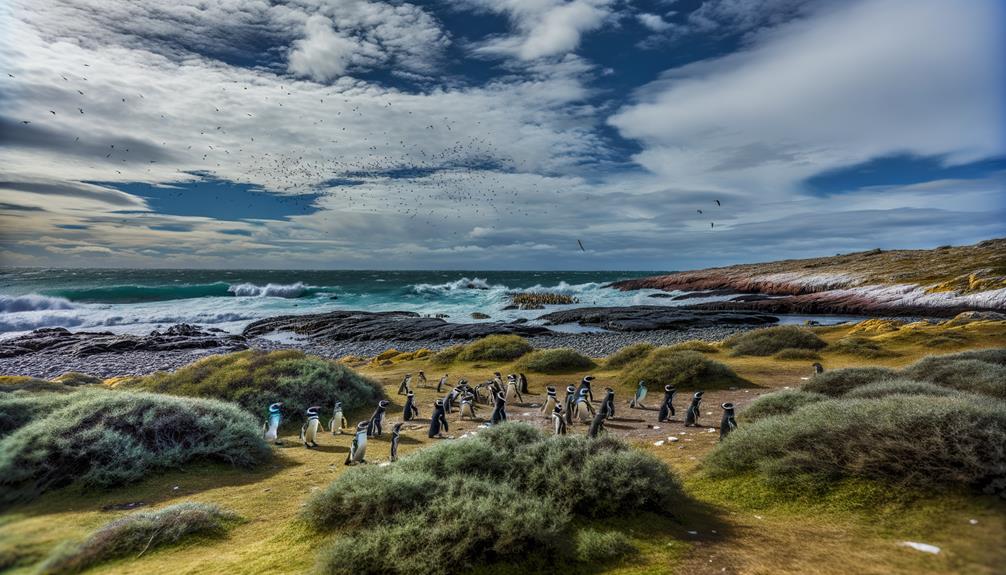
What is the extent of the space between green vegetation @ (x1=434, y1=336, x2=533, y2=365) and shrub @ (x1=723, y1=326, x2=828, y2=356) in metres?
10.6

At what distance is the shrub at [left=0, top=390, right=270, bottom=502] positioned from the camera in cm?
776

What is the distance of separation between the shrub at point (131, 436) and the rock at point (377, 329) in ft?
102

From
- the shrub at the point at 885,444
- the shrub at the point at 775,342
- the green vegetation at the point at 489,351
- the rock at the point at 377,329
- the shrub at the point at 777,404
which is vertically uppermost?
the shrub at the point at 885,444

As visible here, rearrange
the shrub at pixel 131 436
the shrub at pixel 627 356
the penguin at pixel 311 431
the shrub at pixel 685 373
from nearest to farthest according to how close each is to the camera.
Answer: the shrub at pixel 131 436 < the penguin at pixel 311 431 < the shrub at pixel 685 373 < the shrub at pixel 627 356

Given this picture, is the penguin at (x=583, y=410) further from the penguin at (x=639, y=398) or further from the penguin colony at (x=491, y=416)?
the penguin at (x=639, y=398)

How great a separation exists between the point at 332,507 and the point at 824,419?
6.72 metres

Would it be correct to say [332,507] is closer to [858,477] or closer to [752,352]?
[858,477]

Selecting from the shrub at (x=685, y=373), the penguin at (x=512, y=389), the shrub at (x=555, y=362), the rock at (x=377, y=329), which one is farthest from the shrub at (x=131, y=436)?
the rock at (x=377, y=329)

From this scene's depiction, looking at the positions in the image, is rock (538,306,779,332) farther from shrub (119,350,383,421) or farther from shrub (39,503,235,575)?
shrub (39,503,235,575)

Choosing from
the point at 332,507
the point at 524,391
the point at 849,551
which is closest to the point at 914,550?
the point at 849,551

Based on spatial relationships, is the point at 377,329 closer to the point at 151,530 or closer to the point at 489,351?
the point at 489,351

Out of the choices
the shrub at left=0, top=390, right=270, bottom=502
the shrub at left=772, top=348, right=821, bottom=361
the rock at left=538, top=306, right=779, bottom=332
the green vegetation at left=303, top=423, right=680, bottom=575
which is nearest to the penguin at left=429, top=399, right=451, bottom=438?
the shrub at left=0, top=390, right=270, bottom=502

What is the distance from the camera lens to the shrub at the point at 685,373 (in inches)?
690

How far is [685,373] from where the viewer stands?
17688 millimetres
